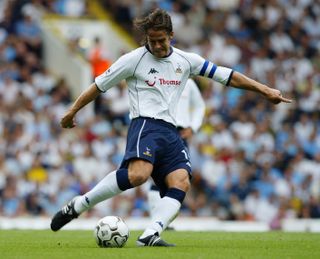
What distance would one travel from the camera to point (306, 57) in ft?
85.4

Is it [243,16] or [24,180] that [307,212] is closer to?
[24,180]

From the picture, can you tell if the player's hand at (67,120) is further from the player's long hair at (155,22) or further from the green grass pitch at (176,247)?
the green grass pitch at (176,247)

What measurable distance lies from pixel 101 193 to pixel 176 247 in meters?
0.92

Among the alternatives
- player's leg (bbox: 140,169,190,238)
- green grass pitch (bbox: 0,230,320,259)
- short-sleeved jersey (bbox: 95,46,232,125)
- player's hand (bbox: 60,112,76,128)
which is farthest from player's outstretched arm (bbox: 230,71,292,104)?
player's hand (bbox: 60,112,76,128)

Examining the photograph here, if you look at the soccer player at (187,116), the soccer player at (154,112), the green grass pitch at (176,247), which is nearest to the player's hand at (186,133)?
the soccer player at (187,116)

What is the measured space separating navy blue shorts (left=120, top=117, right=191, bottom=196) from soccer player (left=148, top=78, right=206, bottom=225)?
8.77 ft

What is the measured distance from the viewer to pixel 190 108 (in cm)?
1408

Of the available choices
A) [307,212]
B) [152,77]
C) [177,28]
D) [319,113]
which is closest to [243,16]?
[177,28]

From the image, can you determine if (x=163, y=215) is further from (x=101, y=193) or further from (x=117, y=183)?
(x=101, y=193)

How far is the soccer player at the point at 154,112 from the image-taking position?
9.93 metres

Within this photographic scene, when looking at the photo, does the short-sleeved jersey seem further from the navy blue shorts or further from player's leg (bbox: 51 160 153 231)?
player's leg (bbox: 51 160 153 231)

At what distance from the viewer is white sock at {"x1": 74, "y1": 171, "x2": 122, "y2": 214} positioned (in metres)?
10.0

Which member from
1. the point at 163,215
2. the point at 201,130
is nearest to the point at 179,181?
the point at 163,215

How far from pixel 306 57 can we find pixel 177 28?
11.1ft
